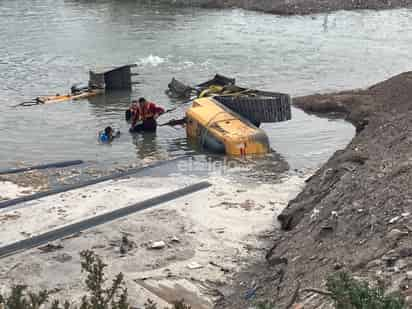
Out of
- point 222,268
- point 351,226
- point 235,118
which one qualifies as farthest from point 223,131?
point 351,226

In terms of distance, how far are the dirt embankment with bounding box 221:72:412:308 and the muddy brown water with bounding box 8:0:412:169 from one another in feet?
12.9

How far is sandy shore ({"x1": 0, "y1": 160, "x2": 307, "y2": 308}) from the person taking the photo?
384 inches

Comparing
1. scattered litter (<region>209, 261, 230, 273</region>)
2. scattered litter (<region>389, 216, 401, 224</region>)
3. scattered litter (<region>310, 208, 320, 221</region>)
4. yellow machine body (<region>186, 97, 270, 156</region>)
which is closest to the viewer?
scattered litter (<region>389, 216, 401, 224</region>)

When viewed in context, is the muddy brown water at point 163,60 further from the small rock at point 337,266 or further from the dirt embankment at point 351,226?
the small rock at point 337,266

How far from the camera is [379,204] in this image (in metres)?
9.22

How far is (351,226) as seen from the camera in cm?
908

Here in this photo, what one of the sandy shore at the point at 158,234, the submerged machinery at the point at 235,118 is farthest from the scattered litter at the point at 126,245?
the submerged machinery at the point at 235,118

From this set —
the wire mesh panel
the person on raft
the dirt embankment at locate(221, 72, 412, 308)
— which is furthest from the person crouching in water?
the dirt embankment at locate(221, 72, 412, 308)

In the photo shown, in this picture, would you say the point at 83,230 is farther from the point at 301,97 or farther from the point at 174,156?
the point at 301,97

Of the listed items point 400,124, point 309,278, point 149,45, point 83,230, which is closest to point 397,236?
point 309,278

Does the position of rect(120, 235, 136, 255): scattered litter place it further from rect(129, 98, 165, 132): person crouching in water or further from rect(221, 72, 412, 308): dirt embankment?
rect(129, 98, 165, 132): person crouching in water

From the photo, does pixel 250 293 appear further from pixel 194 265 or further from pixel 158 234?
pixel 158 234

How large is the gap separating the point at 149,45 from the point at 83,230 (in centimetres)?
2589

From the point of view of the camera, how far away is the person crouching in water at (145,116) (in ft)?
64.3
